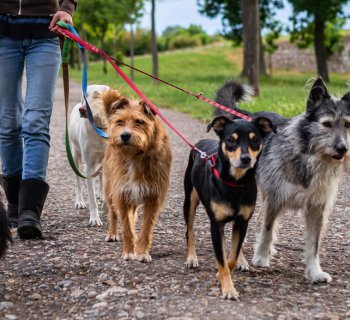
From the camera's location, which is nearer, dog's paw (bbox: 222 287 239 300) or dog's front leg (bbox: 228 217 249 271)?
dog's paw (bbox: 222 287 239 300)

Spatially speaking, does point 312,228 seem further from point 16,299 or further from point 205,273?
point 16,299

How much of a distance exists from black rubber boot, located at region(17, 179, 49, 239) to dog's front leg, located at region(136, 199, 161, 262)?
3.28 feet

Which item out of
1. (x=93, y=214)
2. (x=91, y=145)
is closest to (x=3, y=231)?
(x=93, y=214)

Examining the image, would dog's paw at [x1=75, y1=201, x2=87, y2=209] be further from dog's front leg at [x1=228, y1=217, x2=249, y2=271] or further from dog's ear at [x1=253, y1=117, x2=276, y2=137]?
dog's ear at [x1=253, y1=117, x2=276, y2=137]

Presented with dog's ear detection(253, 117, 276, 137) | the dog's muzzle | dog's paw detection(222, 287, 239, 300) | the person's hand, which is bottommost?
dog's paw detection(222, 287, 239, 300)

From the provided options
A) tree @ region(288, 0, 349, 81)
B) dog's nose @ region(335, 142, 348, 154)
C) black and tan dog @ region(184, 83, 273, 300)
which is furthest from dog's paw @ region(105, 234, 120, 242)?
tree @ region(288, 0, 349, 81)

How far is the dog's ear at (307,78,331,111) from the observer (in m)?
4.23

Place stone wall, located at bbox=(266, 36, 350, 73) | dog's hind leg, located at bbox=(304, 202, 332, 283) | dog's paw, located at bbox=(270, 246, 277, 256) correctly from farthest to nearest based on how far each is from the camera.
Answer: stone wall, located at bbox=(266, 36, 350, 73) → dog's paw, located at bbox=(270, 246, 277, 256) → dog's hind leg, located at bbox=(304, 202, 332, 283)

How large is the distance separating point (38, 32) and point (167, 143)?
1.62 meters

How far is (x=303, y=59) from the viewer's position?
51875 mm

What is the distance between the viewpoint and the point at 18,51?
17.1ft

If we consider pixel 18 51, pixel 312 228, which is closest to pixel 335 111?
pixel 312 228

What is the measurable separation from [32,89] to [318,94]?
264cm

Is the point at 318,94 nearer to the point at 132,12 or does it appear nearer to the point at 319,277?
the point at 319,277
